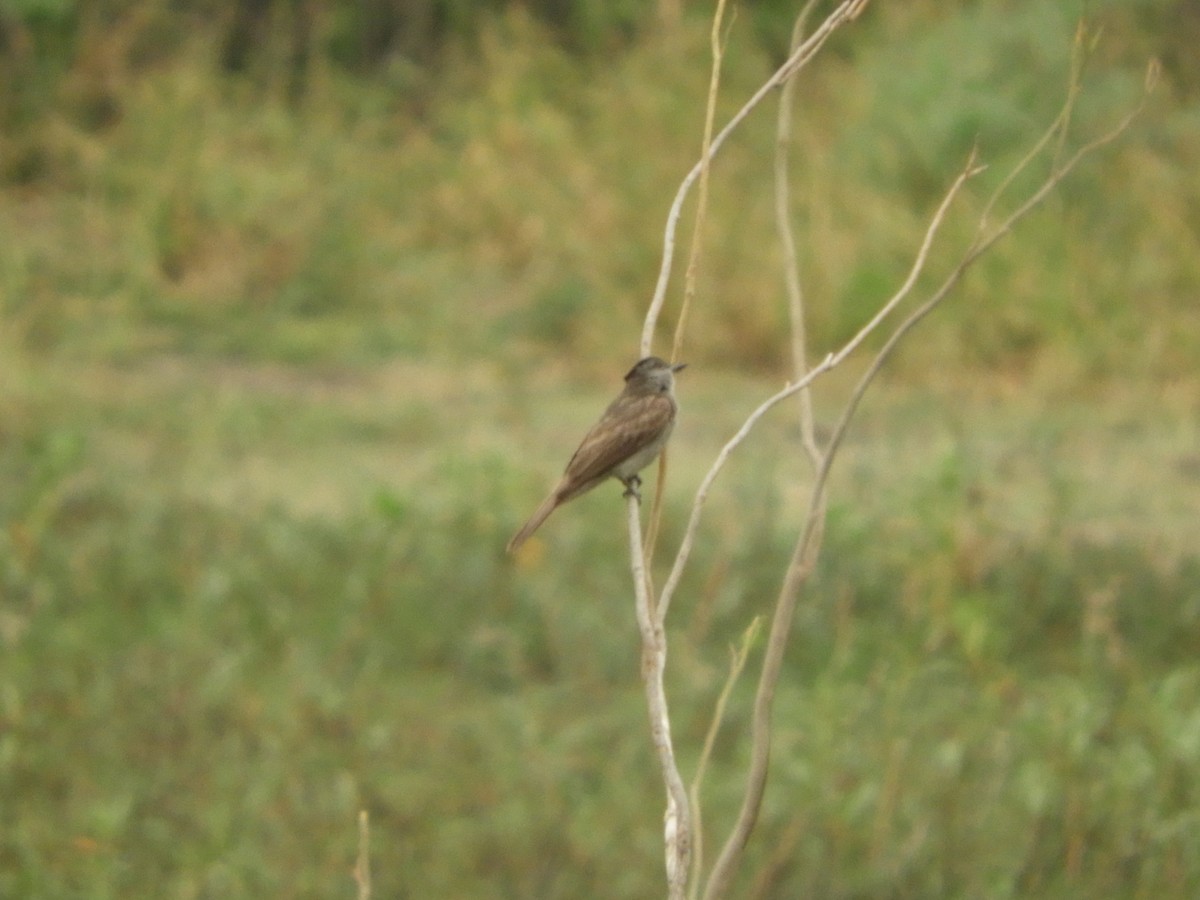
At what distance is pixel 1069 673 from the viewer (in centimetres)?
516

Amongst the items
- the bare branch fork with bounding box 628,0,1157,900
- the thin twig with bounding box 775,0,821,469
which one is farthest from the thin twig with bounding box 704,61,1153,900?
the thin twig with bounding box 775,0,821,469

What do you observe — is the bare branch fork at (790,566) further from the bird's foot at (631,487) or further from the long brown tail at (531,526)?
the long brown tail at (531,526)

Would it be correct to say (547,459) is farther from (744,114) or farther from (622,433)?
(744,114)

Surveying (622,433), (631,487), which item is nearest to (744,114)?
(631,487)

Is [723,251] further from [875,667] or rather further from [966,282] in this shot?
[875,667]

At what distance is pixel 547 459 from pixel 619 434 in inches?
129

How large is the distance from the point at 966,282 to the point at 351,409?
229 cm

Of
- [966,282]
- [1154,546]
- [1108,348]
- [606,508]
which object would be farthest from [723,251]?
[1154,546]

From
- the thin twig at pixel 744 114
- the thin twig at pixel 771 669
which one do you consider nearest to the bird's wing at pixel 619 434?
the thin twig at pixel 744 114

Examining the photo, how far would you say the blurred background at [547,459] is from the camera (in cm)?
435

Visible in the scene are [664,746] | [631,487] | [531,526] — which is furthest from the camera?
[531,526]

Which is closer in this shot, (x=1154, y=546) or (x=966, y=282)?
(x=1154, y=546)

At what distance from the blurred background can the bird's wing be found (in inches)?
33.1

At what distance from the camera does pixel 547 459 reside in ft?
21.9
